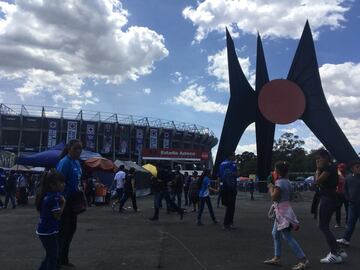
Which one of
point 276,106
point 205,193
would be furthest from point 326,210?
point 276,106

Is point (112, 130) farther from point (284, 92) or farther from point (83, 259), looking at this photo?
point (83, 259)

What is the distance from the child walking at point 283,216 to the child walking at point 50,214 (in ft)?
10.5

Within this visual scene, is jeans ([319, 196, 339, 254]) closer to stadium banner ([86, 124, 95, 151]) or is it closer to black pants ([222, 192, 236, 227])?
black pants ([222, 192, 236, 227])

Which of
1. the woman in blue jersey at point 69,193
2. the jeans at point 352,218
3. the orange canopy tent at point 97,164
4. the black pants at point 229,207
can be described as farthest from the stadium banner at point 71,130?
the woman in blue jersey at point 69,193

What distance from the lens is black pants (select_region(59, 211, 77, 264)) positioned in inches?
260

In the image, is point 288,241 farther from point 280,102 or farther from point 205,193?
point 280,102

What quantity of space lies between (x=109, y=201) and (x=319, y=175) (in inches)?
672

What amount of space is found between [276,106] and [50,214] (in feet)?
95.2

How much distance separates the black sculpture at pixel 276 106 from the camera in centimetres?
3322

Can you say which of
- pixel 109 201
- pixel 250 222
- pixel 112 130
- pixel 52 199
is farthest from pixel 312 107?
pixel 112 130

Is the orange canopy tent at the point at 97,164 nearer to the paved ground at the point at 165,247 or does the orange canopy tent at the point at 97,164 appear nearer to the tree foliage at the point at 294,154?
the paved ground at the point at 165,247

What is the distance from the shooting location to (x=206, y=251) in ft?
26.7

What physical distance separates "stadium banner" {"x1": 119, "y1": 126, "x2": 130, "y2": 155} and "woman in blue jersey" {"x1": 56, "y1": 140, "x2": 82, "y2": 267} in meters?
78.6

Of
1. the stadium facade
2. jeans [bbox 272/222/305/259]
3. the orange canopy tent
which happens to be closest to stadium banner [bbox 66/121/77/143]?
the stadium facade
